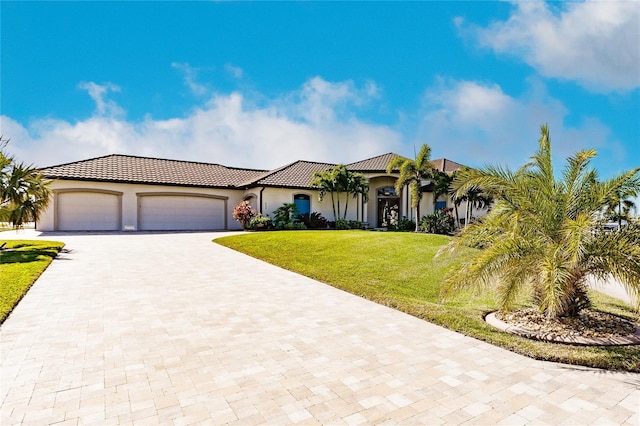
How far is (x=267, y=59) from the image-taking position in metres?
16.5

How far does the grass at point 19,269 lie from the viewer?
22.9 feet

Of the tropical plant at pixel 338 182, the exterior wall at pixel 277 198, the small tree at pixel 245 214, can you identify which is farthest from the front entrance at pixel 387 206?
the small tree at pixel 245 214

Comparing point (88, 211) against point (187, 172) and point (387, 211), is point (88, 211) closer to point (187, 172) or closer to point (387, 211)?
point (187, 172)

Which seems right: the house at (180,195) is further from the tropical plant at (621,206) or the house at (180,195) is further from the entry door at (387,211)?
→ the tropical plant at (621,206)

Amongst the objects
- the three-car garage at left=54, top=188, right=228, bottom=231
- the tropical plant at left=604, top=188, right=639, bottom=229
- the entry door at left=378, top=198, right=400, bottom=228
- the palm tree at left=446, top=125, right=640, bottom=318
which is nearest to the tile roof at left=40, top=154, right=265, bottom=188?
the three-car garage at left=54, top=188, right=228, bottom=231

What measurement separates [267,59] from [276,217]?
34.4ft

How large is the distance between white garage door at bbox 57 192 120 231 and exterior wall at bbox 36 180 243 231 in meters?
0.36

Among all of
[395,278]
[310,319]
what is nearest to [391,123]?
[395,278]

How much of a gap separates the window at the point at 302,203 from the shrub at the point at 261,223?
2.77 meters

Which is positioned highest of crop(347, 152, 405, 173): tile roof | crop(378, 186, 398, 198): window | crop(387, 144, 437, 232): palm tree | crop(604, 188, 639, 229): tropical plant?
crop(347, 152, 405, 173): tile roof

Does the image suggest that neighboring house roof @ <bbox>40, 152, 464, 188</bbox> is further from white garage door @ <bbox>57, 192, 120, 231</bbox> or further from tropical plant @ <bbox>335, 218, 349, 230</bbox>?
tropical plant @ <bbox>335, 218, 349, 230</bbox>

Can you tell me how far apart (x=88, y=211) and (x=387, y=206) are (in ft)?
68.4

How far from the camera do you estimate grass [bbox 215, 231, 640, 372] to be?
5090mm

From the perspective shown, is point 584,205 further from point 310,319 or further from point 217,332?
point 217,332
